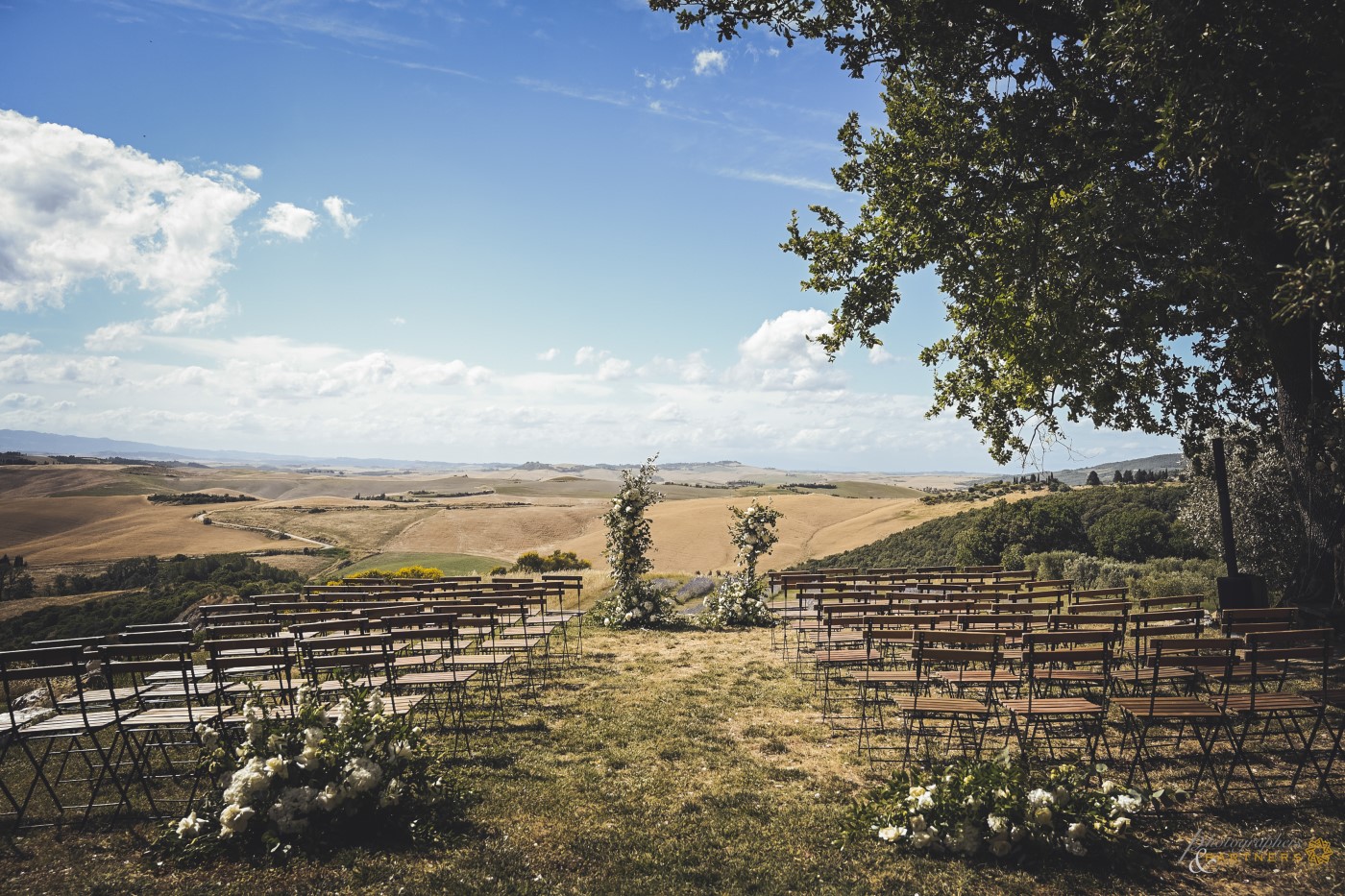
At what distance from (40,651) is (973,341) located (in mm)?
14152

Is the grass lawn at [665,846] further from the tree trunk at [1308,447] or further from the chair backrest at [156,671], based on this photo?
the tree trunk at [1308,447]

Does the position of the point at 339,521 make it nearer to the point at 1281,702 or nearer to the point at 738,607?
the point at 738,607

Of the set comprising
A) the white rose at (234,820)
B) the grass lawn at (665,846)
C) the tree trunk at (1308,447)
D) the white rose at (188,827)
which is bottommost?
the grass lawn at (665,846)

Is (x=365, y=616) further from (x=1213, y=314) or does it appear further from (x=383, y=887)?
(x=1213, y=314)

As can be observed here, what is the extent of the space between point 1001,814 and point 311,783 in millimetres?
4728

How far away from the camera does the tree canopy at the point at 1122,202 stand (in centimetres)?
656

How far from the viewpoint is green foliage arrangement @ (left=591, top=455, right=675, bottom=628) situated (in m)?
15.1

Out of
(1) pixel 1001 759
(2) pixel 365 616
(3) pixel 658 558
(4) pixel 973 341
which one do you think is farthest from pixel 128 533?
(1) pixel 1001 759

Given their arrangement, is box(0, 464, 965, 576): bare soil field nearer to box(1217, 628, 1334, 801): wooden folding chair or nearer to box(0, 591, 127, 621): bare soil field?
box(0, 591, 127, 621): bare soil field

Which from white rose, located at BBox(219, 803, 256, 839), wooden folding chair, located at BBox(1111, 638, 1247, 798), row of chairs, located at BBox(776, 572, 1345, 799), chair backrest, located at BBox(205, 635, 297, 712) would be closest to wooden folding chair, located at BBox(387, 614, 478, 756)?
chair backrest, located at BBox(205, 635, 297, 712)

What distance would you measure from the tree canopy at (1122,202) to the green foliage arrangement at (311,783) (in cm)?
777

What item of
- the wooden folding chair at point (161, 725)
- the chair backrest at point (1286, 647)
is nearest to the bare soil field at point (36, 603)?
the wooden folding chair at point (161, 725)

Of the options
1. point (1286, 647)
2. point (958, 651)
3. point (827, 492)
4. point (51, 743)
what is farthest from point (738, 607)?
point (827, 492)

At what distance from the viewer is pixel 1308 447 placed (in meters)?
8.59
